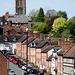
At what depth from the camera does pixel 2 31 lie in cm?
11256

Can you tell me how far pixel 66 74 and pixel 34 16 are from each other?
378 feet

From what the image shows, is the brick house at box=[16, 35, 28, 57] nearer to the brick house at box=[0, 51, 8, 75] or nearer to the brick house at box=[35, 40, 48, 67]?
the brick house at box=[35, 40, 48, 67]

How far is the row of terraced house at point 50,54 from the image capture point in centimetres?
5146

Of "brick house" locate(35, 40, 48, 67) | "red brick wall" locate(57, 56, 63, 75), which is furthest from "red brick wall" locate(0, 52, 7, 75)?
"brick house" locate(35, 40, 48, 67)

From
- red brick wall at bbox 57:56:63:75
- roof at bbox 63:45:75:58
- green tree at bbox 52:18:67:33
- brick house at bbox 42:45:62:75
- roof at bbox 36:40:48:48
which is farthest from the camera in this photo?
green tree at bbox 52:18:67:33

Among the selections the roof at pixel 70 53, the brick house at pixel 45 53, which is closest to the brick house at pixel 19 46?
the brick house at pixel 45 53

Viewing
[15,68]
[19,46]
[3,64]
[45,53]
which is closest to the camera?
[3,64]

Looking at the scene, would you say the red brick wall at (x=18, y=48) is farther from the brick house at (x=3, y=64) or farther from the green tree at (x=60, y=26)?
the brick house at (x=3, y=64)

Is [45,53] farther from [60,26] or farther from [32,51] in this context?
[60,26]

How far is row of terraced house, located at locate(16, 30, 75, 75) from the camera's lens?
5146cm

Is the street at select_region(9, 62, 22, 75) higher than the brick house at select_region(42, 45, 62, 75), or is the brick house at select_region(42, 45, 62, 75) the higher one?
the brick house at select_region(42, 45, 62, 75)

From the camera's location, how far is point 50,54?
2552 inches

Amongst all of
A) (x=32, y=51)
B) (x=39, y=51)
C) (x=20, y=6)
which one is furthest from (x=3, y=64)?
(x=20, y=6)

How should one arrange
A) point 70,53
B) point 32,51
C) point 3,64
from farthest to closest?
point 32,51, point 70,53, point 3,64
